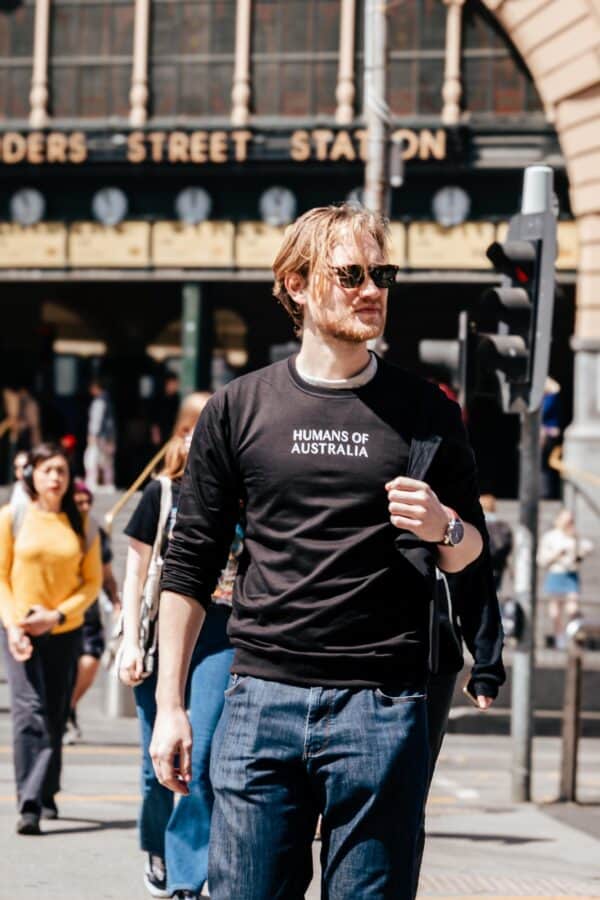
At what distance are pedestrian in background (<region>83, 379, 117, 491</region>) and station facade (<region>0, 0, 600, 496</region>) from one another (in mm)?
1362

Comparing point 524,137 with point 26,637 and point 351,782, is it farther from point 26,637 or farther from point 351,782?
point 351,782

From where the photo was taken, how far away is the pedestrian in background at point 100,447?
2366cm

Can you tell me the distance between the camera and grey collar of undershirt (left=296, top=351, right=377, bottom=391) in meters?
3.85

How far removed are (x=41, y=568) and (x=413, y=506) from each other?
4.97 m

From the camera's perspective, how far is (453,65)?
2489 centimetres

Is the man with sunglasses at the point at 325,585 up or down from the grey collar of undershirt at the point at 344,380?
down

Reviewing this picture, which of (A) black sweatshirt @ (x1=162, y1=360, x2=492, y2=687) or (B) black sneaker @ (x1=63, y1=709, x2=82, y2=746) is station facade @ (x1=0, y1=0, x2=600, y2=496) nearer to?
(B) black sneaker @ (x1=63, y1=709, x2=82, y2=746)

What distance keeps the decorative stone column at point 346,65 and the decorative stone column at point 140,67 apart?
2748 millimetres

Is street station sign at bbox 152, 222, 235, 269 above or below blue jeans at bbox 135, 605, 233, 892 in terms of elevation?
above

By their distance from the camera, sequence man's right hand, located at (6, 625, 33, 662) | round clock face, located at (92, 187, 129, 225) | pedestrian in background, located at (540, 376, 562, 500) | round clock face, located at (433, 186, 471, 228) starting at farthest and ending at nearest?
round clock face, located at (92, 187, 129, 225) → round clock face, located at (433, 186, 471, 228) → pedestrian in background, located at (540, 376, 562, 500) → man's right hand, located at (6, 625, 33, 662)

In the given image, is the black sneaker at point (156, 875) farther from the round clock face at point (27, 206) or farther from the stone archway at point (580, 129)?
the round clock face at point (27, 206)

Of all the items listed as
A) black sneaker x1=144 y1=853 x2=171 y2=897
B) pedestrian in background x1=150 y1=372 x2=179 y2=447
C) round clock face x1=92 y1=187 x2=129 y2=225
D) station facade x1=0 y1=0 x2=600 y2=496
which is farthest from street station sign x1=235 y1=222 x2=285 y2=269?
black sneaker x1=144 y1=853 x2=171 y2=897

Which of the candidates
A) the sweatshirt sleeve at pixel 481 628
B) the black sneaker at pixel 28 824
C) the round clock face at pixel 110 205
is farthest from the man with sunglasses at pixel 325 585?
the round clock face at pixel 110 205

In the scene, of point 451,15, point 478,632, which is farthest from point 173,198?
point 478,632
